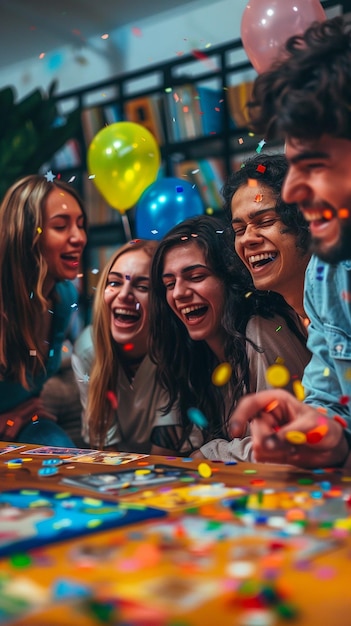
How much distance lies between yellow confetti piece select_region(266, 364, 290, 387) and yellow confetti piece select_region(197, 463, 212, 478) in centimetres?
75

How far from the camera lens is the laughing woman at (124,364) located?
2.50m

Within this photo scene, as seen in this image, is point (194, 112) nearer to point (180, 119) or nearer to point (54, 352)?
point (180, 119)

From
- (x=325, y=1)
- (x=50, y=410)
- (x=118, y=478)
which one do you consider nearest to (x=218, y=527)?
(x=118, y=478)

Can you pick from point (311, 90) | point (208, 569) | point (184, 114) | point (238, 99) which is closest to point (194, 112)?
point (184, 114)

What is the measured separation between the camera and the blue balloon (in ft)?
7.83

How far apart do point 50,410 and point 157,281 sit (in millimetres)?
895

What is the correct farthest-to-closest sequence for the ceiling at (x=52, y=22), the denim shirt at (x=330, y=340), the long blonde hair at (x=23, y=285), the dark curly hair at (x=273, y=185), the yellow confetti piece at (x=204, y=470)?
the ceiling at (x=52, y=22) → the long blonde hair at (x=23, y=285) → the dark curly hair at (x=273, y=185) → the denim shirt at (x=330, y=340) → the yellow confetti piece at (x=204, y=470)

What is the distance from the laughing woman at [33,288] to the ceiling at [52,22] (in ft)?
3.48

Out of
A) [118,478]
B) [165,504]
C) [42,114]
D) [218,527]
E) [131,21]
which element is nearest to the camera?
[218,527]

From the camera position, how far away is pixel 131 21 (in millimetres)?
3400

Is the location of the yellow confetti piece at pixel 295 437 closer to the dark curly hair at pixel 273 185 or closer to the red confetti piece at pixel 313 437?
the red confetti piece at pixel 313 437

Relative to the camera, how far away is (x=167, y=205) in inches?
94.3

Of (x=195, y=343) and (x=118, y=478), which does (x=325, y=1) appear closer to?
(x=195, y=343)

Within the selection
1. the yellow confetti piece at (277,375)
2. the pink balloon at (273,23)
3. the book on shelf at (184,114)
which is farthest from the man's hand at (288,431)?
the book on shelf at (184,114)
